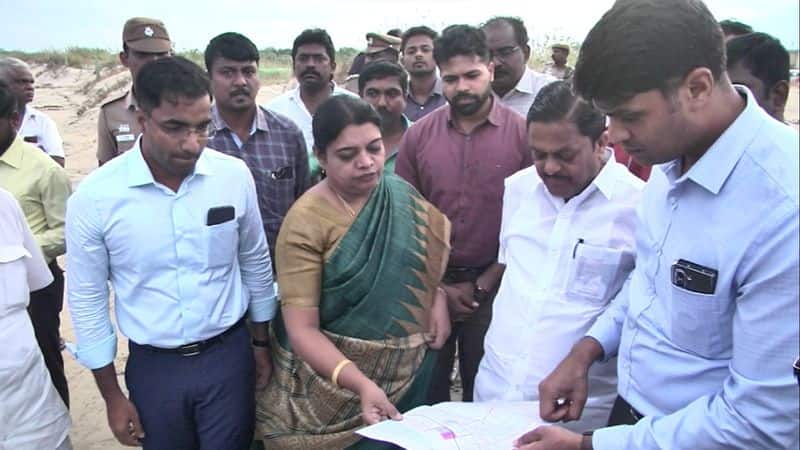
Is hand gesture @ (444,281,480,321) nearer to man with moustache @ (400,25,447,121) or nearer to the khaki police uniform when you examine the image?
man with moustache @ (400,25,447,121)

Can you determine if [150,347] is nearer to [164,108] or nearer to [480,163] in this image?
[164,108]

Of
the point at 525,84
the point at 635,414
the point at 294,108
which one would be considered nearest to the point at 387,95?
the point at 294,108

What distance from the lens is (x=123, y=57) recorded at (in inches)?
152

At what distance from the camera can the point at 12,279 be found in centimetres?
223

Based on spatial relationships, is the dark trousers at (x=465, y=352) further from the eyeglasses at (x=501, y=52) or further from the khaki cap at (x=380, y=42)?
the khaki cap at (x=380, y=42)

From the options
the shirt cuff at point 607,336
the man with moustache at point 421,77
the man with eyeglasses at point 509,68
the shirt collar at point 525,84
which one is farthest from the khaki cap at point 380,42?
the shirt cuff at point 607,336

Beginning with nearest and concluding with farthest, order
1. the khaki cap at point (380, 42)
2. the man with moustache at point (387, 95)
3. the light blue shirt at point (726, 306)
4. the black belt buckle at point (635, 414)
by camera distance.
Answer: the light blue shirt at point (726, 306) → the black belt buckle at point (635, 414) → the man with moustache at point (387, 95) → the khaki cap at point (380, 42)

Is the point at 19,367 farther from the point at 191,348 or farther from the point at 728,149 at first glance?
the point at 728,149

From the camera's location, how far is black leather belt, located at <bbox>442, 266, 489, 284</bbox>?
2.66 m

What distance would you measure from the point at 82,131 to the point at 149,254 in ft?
43.6

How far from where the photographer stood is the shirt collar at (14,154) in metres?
2.91

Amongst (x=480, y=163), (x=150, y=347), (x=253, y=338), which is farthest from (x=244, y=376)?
(x=480, y=163)

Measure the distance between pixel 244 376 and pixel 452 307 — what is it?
0.88 metres

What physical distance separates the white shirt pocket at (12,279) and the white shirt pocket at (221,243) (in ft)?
2.46
